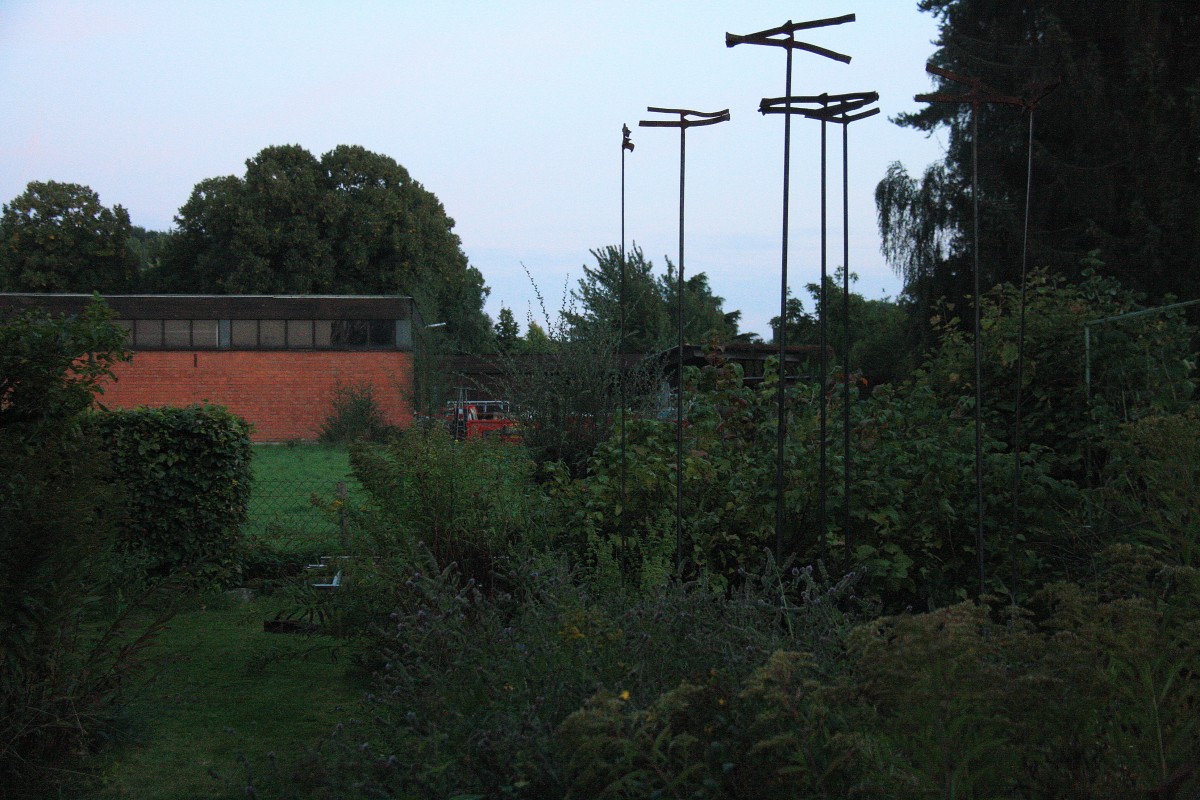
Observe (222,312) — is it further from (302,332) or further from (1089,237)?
(1089,237)

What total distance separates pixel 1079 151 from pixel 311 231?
26699 mm

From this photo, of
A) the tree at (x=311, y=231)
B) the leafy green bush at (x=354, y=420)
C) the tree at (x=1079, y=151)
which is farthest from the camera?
the tree at (x=311, y=231)

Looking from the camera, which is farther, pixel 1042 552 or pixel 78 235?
pixel 78 235

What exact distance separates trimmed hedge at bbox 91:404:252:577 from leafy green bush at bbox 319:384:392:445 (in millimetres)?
17777

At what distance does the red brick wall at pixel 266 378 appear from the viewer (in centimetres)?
3044

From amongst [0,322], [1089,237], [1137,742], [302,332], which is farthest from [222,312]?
[1137,742]

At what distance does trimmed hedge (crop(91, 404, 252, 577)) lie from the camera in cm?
679

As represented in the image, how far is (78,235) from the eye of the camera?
38.2 meters

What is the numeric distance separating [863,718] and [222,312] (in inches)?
1248

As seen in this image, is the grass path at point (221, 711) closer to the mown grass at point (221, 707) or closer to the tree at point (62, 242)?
the mown grass at point (221, 707)

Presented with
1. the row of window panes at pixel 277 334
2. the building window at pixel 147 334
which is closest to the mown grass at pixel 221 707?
the row of window panes at pixel 277 334

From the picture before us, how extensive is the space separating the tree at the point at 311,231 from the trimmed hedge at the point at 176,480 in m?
28.0

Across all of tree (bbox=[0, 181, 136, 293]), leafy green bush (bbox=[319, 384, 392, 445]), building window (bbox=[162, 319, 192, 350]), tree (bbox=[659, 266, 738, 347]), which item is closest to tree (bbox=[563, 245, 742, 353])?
tree (bbox=[659, 266, 738, 347])

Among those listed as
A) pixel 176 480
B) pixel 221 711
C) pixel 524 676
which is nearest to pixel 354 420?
pixel 176 480
